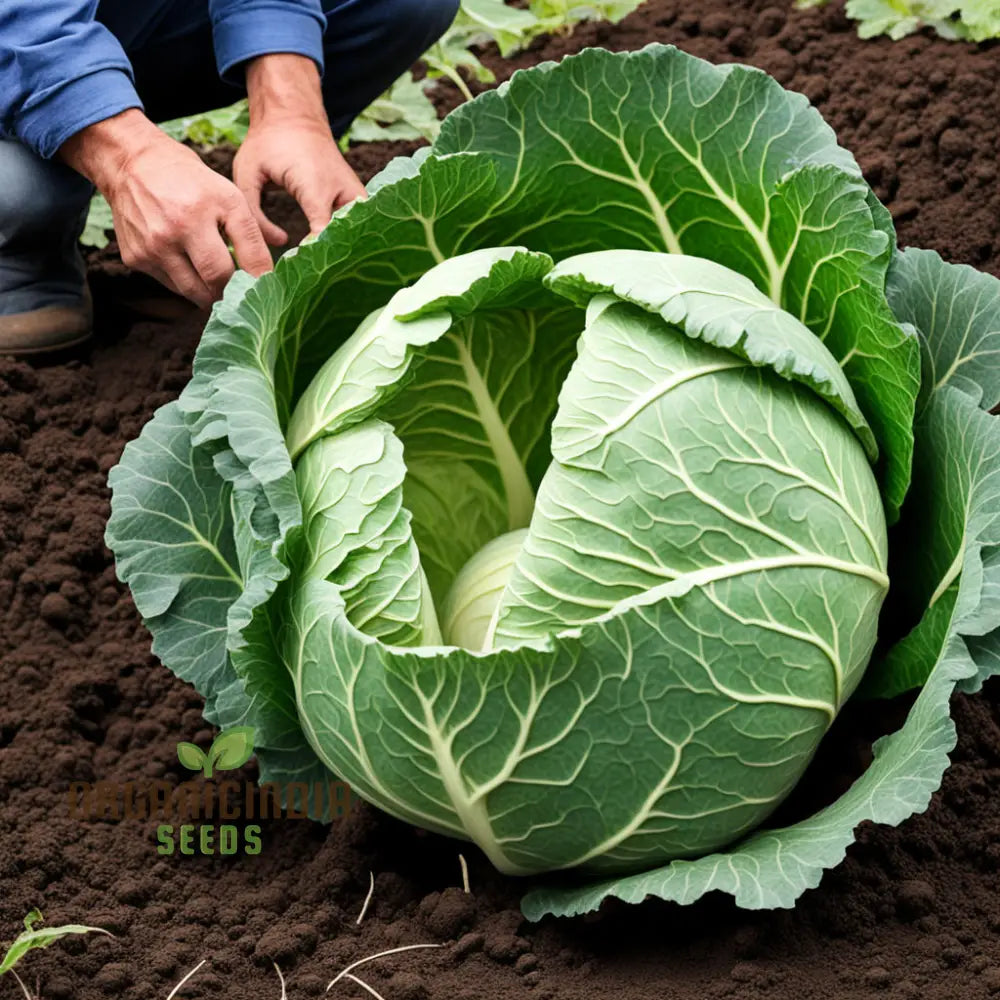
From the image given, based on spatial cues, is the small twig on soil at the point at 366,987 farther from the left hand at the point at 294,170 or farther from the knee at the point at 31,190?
the knee at the point at 31,190

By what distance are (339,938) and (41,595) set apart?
Result: 1507 mm

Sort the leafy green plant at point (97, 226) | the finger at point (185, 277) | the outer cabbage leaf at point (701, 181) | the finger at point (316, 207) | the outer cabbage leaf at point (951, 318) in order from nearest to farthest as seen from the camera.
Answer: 1. the outer cabbage leaf at point (701, 181)
2. the outer cabbage leaf at point (951, 318)
3. the finger at point (185, 277)
4. the finger at point (316, 207)
5. the leafy green plant at point (97, 226)

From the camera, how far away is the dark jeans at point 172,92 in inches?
170

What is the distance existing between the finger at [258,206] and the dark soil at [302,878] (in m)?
0.68

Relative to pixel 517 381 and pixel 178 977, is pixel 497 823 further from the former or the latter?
pixel 517 381

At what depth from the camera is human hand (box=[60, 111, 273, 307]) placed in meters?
3.49

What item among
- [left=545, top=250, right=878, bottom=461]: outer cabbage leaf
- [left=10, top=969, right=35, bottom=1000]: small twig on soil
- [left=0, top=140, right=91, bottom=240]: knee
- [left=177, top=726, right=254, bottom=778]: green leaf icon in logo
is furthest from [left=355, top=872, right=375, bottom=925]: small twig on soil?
[left=0, top=140, right=91, bottom=240]: knee

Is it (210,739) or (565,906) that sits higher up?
(565,906)

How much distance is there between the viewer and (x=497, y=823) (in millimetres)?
2527

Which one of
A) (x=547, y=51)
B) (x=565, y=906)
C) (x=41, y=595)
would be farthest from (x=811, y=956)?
(x=547, y=51)

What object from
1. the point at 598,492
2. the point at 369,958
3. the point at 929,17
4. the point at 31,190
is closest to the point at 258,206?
the point at 31,190

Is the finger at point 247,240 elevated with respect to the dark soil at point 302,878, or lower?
elevated

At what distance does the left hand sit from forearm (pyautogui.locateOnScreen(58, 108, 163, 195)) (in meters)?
0.33

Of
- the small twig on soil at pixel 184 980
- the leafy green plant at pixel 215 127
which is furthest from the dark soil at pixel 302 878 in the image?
the leafy green plant at pixel 215 127
